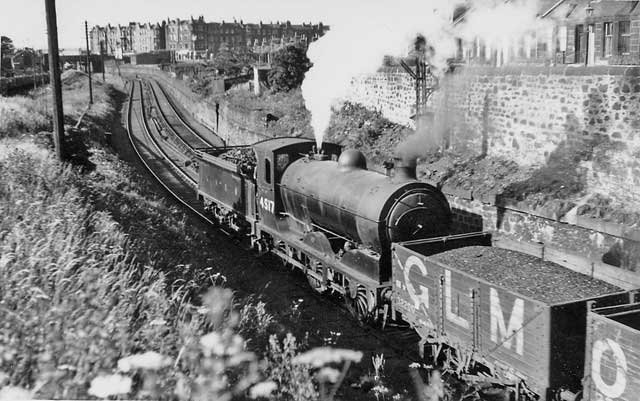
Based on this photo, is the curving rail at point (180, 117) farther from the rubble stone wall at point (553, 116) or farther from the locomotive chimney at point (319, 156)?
the locomotive chimney at point (319, 156)

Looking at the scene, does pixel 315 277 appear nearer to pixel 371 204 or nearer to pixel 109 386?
pixel 371 204

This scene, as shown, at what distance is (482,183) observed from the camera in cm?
1313

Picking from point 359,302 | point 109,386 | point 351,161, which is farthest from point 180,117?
point 109,386

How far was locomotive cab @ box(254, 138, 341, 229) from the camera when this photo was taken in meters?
12.5

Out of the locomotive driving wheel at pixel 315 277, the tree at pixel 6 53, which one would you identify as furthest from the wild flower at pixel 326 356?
the tree at pixel 6 53

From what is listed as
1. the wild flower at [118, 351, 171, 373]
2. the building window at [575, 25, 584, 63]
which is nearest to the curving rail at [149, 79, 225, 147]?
the building window at [575, 25, 584, 63]

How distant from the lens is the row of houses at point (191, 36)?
46.3 metres

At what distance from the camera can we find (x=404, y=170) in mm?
9422

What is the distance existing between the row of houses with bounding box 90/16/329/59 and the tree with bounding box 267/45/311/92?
395 inches

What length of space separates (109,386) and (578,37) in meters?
11.6

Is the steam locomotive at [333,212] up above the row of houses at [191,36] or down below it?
below

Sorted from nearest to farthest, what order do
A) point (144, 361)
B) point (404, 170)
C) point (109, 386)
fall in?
point (109, 386) → point (144, 361) → point (404, 170)

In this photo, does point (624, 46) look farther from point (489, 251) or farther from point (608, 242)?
point (489, 251)

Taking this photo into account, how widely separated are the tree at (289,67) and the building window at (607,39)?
67.3 feet
